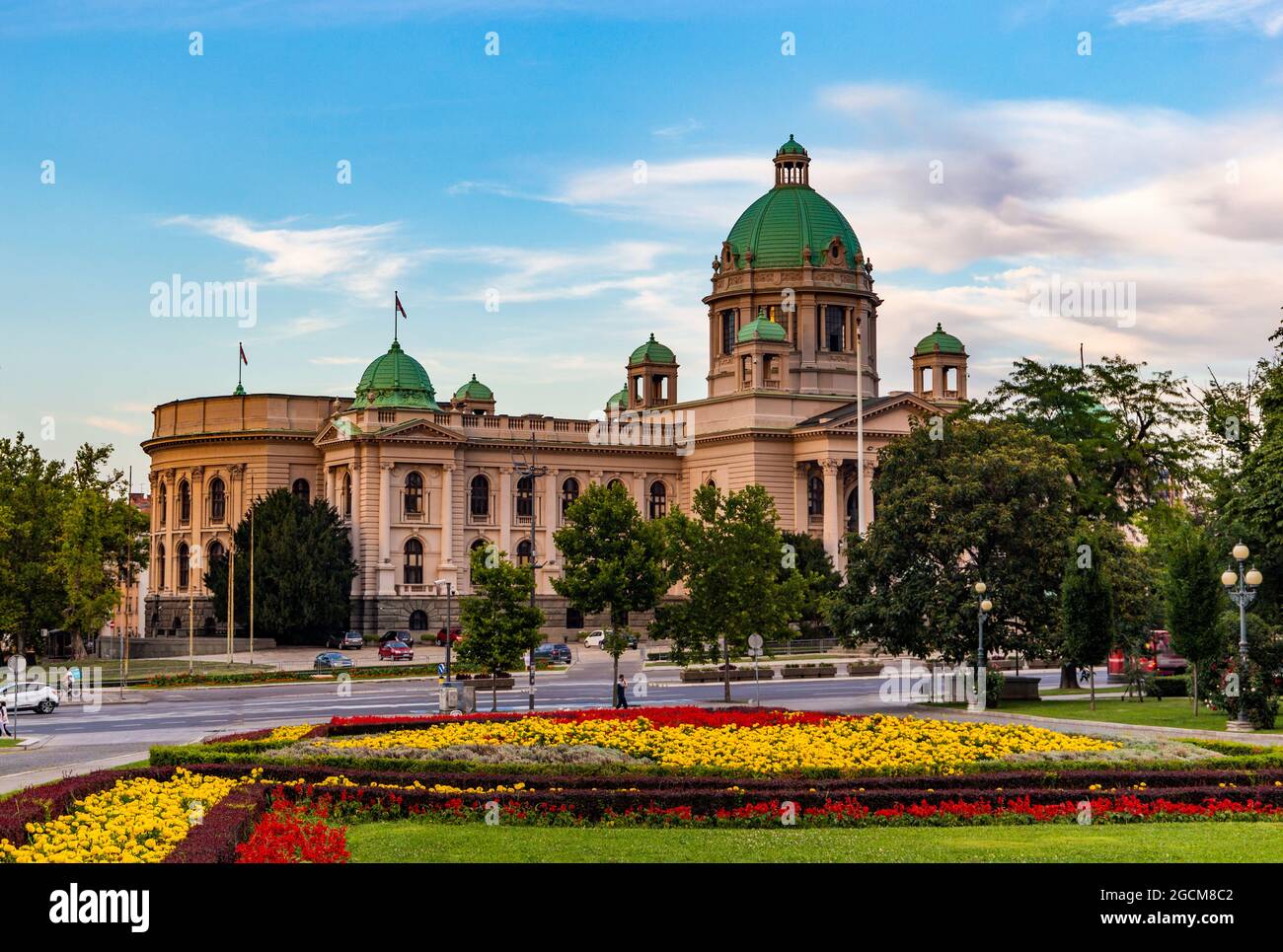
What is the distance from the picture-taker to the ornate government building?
110 meters

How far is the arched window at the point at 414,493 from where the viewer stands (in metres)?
110

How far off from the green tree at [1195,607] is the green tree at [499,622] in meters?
19.7

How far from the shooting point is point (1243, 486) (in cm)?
5569

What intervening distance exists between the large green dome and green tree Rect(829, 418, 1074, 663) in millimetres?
67438

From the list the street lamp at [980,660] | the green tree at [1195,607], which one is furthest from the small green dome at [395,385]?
the green tree at [1195,607]

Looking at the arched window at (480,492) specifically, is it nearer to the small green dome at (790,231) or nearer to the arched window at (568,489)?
the arched window at (568,489)

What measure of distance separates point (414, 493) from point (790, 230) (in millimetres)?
35090

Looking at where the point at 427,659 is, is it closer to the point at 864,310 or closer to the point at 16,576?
the point at 16,576

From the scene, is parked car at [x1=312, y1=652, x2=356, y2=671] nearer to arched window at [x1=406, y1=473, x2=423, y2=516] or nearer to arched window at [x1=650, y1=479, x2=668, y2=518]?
arched window at [x1=406, y1=473, x2=423, y2=516]

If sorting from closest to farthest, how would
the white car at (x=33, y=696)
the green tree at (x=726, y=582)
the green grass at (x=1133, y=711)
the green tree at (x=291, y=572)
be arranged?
the green grass at (x=1133, y=711), the white car at (x=33, y=696), the green tree at (x=726, y=582), the green tree at (x=291, y=572)

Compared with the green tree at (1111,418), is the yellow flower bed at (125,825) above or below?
below

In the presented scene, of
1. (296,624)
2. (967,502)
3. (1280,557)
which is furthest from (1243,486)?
(296,624)
